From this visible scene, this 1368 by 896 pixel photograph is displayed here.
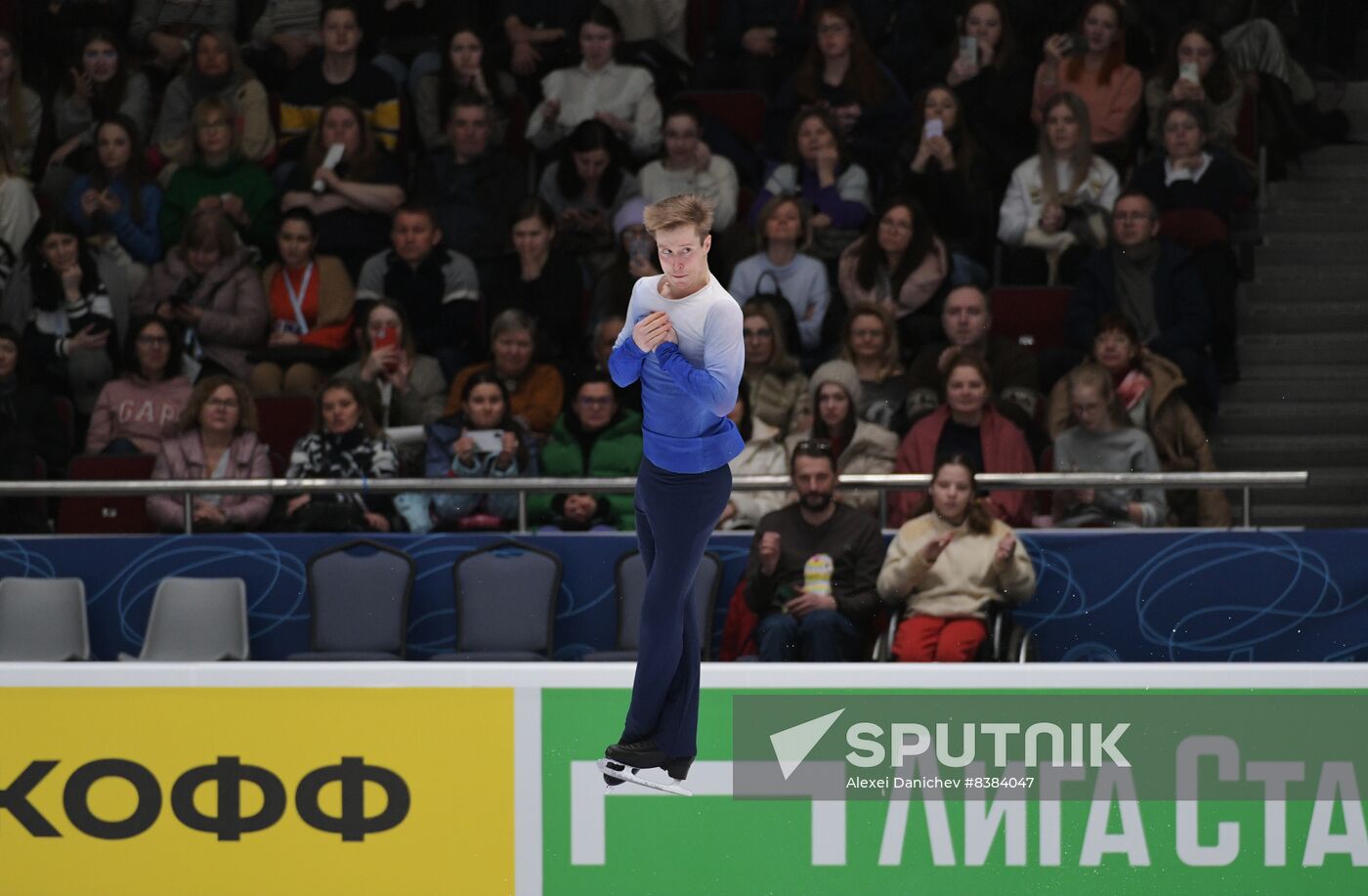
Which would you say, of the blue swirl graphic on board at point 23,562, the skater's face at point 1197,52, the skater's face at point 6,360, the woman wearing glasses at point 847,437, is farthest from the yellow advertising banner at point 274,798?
the skater's face at point 1197,52

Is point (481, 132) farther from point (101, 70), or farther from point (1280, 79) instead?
point (1280, 79)

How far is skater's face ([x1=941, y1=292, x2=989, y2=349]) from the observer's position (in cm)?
870

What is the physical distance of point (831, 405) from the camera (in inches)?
318

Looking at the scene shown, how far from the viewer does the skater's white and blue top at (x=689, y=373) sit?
4352 millimetres

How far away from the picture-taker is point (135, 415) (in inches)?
352

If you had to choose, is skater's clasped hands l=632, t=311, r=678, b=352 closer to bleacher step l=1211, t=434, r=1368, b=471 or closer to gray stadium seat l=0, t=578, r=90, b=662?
gray stadium seat l=0, t=578, r=90, b=662

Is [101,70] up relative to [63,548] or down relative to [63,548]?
up

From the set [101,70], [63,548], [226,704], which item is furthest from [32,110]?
→ [226,704]

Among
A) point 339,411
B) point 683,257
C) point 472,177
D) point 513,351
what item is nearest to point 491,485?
point 339,411

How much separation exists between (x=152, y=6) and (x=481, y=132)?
2935 mm

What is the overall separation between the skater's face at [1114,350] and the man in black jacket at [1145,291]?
1.73ft

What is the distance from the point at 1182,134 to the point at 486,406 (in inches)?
154

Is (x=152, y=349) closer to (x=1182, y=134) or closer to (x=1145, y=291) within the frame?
(x=1145, y=291)

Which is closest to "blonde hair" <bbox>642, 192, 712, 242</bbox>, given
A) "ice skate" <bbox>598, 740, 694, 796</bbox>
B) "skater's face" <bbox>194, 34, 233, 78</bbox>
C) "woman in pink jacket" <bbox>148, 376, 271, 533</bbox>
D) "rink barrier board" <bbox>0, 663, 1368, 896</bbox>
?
"ice skate" <bbox>598, 740, 694, 796</bbox>
